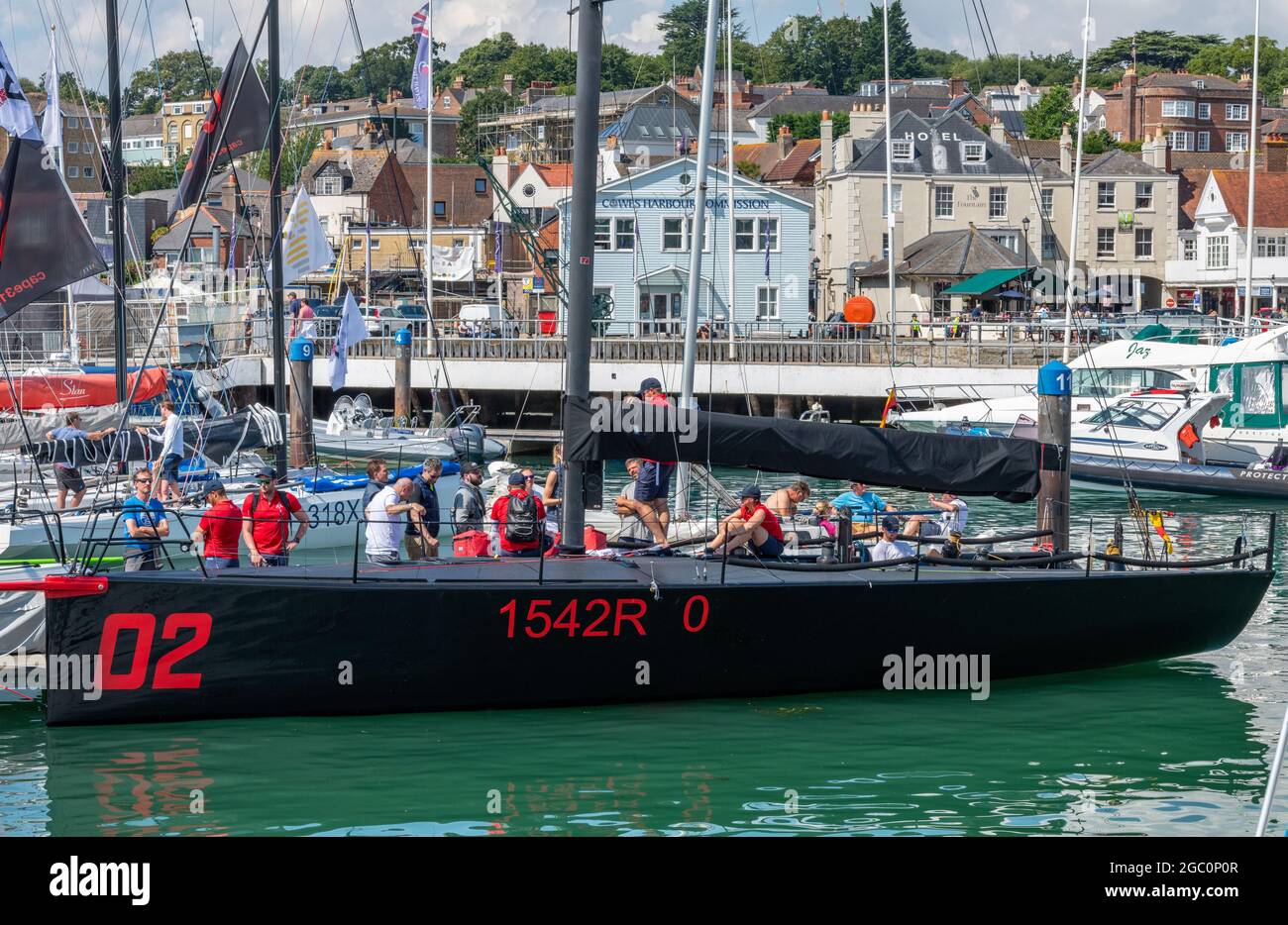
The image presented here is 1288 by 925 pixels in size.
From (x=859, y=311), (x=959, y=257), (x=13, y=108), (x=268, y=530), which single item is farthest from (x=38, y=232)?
(x=959, y=257)

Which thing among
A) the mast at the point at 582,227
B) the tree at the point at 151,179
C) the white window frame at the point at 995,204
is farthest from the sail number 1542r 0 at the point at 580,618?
the tree at the point at 151,179

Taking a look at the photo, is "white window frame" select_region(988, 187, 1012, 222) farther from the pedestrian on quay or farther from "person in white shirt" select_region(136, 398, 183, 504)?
"person in white shirt" select_region(136, 398, 183, 504)

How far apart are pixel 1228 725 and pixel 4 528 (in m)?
15.5

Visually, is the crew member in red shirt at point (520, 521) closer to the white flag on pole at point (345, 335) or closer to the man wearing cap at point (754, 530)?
the man wearing cap at point (754, 530)

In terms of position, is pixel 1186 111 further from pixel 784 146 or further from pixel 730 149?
pixel 730 149

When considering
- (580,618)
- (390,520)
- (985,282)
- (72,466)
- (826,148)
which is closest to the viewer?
(580,618)

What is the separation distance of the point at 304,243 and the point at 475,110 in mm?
110447

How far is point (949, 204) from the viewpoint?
66.6 meters

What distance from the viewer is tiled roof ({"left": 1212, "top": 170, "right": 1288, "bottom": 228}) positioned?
228 ft

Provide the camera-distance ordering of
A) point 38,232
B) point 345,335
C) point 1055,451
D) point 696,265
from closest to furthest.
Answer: point 1055,451 → point 38,232 → point 696,265 → point 345,335

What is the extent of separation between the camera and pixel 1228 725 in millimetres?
14258

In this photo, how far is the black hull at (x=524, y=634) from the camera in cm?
1309
